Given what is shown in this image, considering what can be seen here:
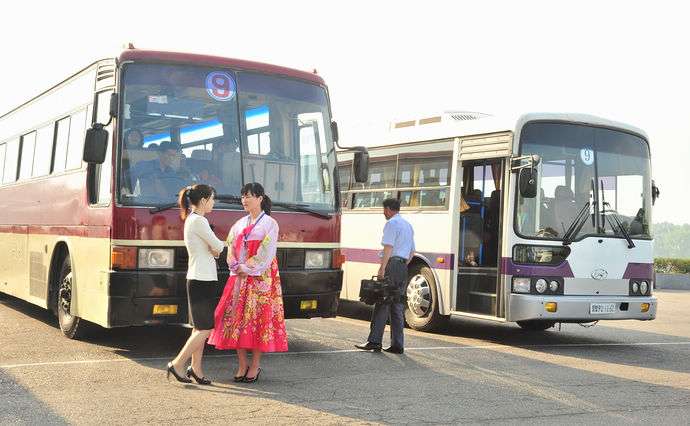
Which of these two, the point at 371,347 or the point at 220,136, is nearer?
the point at 220,136

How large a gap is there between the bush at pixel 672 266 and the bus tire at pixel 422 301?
22.4m

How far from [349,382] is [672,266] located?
28029 mm

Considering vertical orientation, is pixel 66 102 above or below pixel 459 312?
above

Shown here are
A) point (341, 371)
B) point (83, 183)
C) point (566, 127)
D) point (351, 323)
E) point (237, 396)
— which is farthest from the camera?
point (351, 323)

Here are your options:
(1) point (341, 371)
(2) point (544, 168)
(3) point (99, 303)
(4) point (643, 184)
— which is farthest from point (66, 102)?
(4) point (643, 184)

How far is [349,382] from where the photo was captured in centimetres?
894

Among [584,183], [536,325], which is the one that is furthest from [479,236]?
[536,325]

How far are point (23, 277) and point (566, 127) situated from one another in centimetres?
771

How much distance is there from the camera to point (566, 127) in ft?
42.3

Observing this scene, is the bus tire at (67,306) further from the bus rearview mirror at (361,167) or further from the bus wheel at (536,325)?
the bus wheel at (536,325)

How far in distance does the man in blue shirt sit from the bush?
25.0 meters

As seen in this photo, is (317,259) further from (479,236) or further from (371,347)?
(479,236)

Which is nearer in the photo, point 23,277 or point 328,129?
point 328,129

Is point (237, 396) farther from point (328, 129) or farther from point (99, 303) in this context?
point (328, 129)
